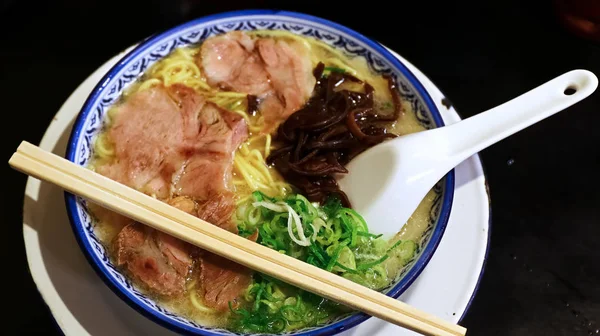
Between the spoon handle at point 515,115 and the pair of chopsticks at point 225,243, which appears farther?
the spoon handle at point 515,115

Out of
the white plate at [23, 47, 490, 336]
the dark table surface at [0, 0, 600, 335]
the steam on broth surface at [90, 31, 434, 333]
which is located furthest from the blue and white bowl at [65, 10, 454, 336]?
the dark table surface at [0, 0, 600, 335]

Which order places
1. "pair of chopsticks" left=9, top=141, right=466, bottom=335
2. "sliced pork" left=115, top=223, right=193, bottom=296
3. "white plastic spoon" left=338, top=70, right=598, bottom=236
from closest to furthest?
"pair of chopsticks" left=9, top=141, right=466, bottom=335
"sliced pork" left=115, top=223, right=193, bottom=296
"white plastic spoon" left=338, top=70, right=598, bottom=236

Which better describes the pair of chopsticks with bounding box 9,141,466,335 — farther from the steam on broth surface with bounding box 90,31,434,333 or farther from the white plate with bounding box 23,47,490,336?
the white plate with bounding box 23,47,490,336

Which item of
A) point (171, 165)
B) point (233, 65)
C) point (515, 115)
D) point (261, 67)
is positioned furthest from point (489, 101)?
point (171, 165)

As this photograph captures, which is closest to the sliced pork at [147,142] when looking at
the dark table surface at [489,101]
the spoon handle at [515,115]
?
the dark table surface at [489,101]

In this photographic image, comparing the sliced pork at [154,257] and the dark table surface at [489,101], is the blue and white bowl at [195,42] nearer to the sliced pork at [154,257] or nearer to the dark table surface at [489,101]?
the sliced pork at [154,257]

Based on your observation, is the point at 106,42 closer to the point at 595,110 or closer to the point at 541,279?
the point at 541,279
